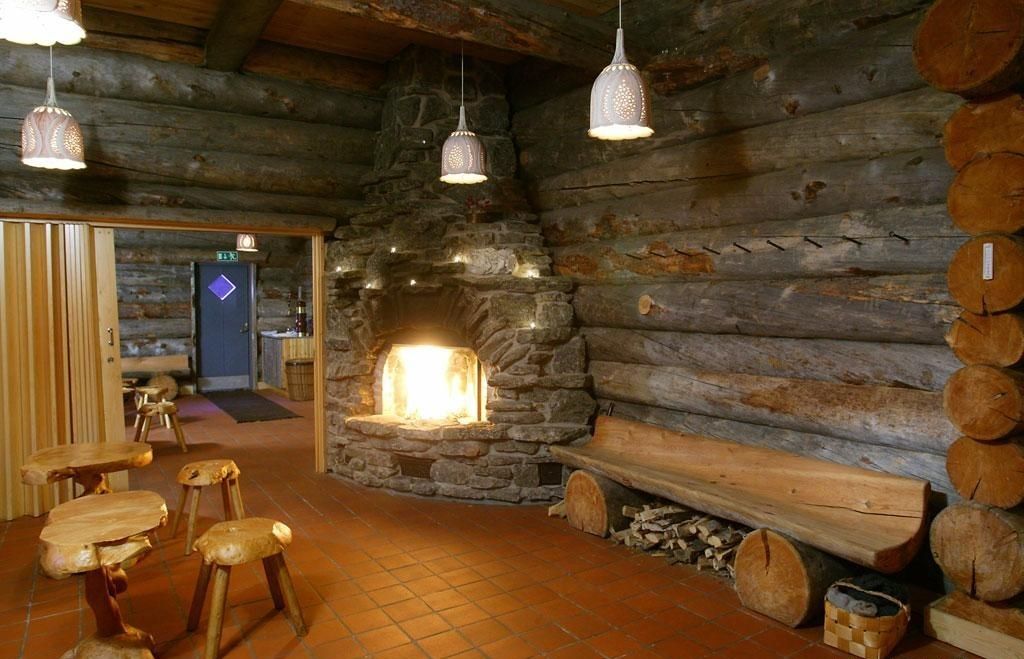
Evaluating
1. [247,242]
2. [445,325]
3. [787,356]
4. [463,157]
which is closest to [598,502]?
[787,356]

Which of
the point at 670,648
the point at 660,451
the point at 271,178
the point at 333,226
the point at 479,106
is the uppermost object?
the point at 479,106

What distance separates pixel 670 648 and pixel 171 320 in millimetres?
11669

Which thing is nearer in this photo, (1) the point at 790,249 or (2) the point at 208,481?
(1) the point at 790,249

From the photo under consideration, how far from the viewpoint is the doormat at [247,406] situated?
10.3 metres

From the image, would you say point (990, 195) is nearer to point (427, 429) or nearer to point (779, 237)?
point (779, 237)

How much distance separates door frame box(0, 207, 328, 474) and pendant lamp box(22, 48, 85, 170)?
4.11 feet

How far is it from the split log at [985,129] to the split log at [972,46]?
Result: 0.08 meters

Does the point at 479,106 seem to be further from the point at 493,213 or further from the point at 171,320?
the point at 171,320

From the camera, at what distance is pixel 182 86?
20.1ft

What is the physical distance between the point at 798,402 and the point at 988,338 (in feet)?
4.28

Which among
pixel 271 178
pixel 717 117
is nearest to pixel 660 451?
pixel 717 117

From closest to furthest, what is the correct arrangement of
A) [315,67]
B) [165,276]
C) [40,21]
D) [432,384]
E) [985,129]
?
[40,21] < [985,129] < [315,67] < [432,384] < [165,276]

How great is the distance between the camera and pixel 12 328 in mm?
5648

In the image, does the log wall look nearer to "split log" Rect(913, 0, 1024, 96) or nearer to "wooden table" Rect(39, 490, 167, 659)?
"wooden table" Rect(39, 490, 167, 659)
